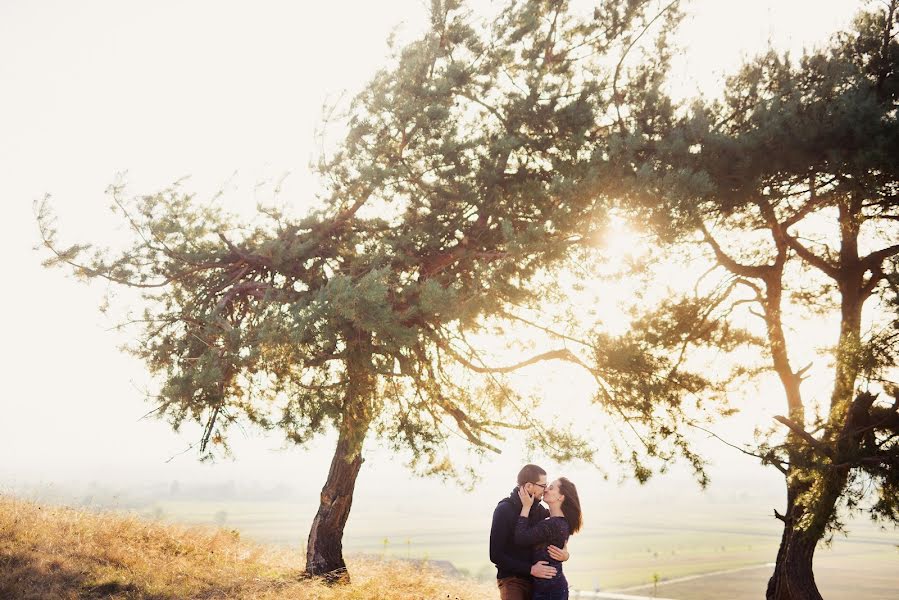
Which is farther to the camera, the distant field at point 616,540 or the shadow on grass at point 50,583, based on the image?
the distant field at point 616,540

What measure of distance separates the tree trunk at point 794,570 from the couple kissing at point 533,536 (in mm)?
5224

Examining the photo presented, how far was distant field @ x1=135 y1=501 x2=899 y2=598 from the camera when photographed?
9275cm

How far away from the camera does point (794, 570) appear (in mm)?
7797

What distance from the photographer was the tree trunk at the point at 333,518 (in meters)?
9.12

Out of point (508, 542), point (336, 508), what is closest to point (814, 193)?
point (508, 542)

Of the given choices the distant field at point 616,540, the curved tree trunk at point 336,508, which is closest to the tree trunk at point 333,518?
the curved tree trunk at point 336,508

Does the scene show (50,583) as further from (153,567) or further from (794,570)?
(794,570)

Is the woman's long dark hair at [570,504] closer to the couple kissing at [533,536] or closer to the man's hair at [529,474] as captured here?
the couple kissing at [533,536]

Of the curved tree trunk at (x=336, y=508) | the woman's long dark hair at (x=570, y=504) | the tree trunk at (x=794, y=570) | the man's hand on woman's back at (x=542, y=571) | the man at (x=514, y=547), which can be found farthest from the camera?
the curved tree trunk at (x=336, y=508)

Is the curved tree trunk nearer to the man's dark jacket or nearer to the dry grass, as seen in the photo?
the dry grass

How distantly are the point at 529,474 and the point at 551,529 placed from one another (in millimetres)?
389

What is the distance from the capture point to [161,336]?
8.30 metres

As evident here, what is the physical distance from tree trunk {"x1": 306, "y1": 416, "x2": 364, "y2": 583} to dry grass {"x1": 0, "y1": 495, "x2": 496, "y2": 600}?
33 cm

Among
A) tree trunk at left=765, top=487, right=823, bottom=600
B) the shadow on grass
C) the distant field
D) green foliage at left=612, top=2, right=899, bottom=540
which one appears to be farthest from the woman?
Result: the distant field
